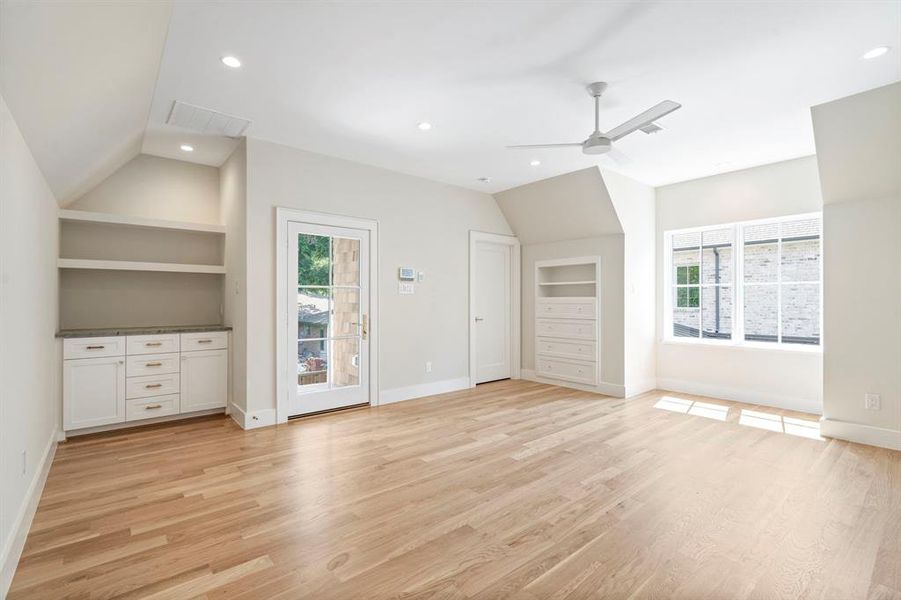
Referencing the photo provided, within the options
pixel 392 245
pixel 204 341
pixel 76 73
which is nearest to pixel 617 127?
pixel 392 245

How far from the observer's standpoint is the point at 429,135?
413 cm

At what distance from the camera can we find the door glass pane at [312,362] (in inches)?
178

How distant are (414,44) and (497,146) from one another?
1.91 metres

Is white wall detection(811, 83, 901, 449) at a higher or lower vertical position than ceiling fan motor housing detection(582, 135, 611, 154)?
lower

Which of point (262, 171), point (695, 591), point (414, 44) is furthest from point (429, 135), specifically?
point (695, 591)

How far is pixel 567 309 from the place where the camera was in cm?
613

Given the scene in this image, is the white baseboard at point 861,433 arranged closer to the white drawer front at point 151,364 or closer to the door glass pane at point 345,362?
the door glass pane at point 345,362

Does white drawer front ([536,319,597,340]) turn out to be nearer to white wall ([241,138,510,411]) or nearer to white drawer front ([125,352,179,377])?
white wall ([241,138,510,411])

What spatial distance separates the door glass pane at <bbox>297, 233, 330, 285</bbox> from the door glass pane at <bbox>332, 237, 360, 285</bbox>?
3.7 inches

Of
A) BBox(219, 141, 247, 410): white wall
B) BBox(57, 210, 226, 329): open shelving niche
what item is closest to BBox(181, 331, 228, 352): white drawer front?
BBox(219, 141, 247, 410): white wall

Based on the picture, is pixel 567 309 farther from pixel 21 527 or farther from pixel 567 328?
pixel 21 527

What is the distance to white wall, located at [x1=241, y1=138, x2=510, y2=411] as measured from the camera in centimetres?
424

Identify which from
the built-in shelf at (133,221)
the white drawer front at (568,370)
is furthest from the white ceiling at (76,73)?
the white drawer front at (568,370)

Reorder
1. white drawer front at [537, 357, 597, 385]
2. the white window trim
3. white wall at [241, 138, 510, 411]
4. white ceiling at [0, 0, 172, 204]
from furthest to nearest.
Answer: white drawer front at [537, 357, 597, 385] → the white window trim → white wall at [241, 138, 510, 411] → white ceiling at [0, 0, 172, 204]
